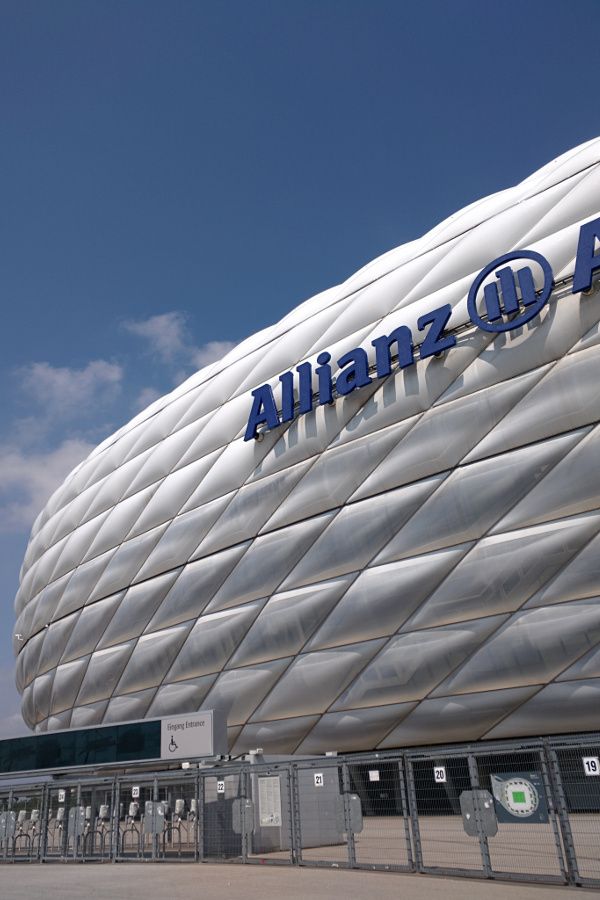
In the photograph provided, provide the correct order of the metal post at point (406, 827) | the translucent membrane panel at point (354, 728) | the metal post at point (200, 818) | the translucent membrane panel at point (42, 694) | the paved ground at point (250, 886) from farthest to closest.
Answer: the translucent membrane panel at point (42, 694) < the translucent membrane panel at point (354, 728) < the metal post at point (200, 818) < the metal post at point (406, 827) < the paved ground at point (250, 886)

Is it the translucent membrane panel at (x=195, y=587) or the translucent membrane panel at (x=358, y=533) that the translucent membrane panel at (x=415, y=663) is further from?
the translucent membrane panel at (x=195, y=587)

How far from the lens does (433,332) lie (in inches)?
700

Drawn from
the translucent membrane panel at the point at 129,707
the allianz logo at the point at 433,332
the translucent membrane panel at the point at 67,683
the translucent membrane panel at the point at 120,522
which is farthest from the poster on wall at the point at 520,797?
the translucent membrane panel at the point at 67,683

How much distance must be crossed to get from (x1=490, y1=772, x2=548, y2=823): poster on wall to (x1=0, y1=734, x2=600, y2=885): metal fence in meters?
0.01

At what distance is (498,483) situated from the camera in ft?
51.8


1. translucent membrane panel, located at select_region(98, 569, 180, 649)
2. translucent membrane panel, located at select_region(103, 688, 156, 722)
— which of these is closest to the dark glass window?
translucent membrane panel, located at select_region(103, 688, 156, 722)

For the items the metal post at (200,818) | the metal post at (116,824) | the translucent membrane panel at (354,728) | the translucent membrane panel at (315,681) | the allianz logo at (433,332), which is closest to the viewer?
the metal post at (200,818)

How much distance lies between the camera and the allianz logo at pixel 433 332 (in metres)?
16.2

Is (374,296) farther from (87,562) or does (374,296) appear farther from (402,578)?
(87,562)

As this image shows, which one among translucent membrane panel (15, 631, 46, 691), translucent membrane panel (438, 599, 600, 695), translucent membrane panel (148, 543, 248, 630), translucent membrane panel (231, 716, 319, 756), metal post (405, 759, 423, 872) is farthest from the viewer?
translucent membrane panel (15, 631, 46, 691)

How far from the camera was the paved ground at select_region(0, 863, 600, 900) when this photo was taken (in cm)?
808

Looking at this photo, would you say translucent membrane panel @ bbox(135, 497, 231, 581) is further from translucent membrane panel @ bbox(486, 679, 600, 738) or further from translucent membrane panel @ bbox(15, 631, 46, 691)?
translucent membrane panel @ bbox(486, 679, 600, 738)

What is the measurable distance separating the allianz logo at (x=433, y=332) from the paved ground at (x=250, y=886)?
35.7ft

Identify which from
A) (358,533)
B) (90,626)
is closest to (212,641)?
(358,533)
